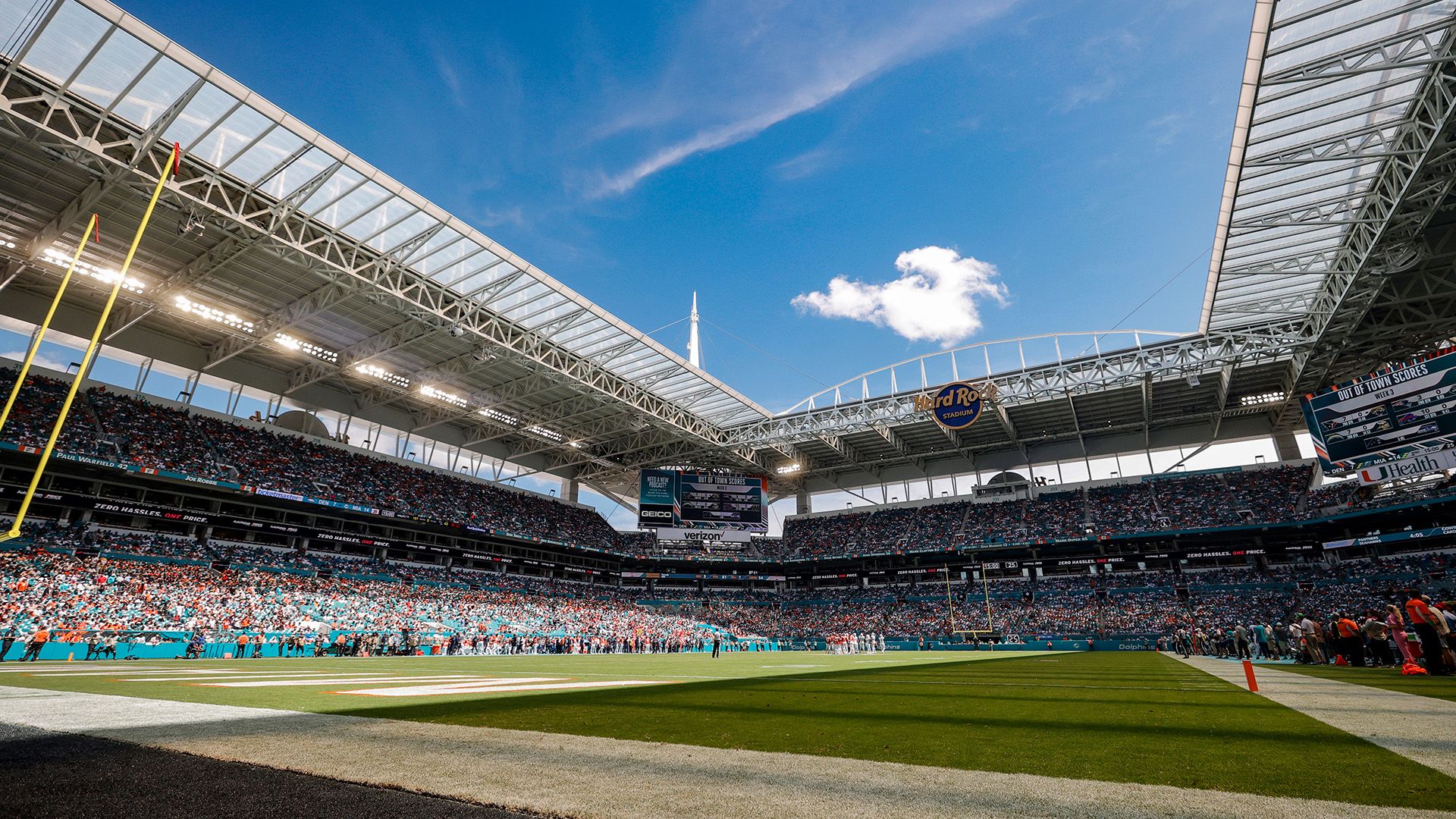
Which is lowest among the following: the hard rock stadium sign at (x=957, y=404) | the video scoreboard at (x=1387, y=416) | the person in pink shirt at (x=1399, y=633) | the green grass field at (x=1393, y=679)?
the green grass field at (x=1393, y=679)

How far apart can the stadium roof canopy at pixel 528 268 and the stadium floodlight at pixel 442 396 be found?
0.78ft

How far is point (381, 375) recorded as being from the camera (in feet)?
113

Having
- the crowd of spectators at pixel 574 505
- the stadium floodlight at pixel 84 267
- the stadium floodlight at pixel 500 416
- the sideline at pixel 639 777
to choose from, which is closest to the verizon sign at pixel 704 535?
the crowd of spectators at pixel 574 505

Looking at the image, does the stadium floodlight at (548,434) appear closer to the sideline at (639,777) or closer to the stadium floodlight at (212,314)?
the stadium floodlight at (212,314)

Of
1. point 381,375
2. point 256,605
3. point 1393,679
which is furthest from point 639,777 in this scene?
point 381,375

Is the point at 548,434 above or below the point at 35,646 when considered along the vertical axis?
above

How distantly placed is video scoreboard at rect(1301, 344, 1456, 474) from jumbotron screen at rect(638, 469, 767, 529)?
99.9ft

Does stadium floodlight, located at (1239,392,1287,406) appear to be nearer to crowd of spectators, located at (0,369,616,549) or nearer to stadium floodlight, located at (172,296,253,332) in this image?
crowd of spectators, located at (0,369,616,549)

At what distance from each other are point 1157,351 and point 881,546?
25.9 metres

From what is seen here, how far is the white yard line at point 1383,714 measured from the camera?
12.3 feet

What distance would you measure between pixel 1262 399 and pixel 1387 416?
56.1 feet

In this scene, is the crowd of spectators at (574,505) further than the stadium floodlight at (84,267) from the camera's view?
Yes

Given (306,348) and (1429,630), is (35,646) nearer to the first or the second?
(306,348)

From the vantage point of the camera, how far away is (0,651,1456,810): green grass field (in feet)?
10.9
